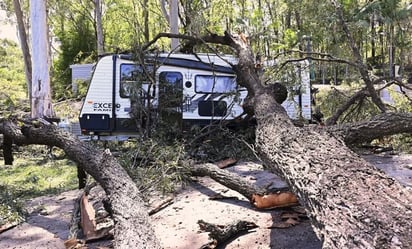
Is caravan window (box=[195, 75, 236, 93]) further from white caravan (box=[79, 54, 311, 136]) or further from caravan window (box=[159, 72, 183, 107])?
caravan window (box=[159, 72, 183, 107])

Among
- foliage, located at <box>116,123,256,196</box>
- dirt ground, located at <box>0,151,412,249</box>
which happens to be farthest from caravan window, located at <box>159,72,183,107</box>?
dirt ground, located at <box>0,151,412,249</box>

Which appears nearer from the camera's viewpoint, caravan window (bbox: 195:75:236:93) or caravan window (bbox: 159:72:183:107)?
caravan window (bbox: 159:72:183:107)

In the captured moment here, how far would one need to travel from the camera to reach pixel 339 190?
2121mm

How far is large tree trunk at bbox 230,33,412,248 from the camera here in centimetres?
174

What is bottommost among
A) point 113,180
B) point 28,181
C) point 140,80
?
point 28,181

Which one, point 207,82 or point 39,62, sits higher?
point 39,62

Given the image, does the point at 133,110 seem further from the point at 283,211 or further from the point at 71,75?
the point at 71,75

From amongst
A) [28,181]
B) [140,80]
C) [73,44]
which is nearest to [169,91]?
[140,80]

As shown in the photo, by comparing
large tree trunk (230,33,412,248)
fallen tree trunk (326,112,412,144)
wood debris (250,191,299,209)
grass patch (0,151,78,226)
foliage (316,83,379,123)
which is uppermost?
foliage (316,83,379,123)

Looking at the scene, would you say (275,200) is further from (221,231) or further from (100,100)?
(100,100)

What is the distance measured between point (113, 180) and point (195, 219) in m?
0.87

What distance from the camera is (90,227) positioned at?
380 centimetres

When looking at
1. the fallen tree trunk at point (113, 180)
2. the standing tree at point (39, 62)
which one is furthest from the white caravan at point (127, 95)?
the standing tree at point (39, 62)

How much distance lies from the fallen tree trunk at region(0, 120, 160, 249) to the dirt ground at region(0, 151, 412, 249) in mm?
489
